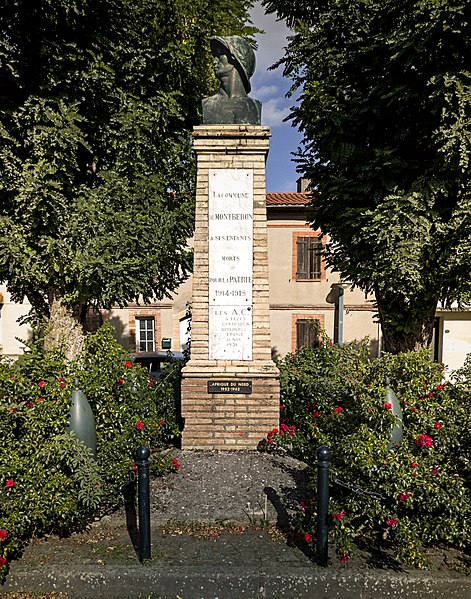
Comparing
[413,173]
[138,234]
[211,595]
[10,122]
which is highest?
[10,122]

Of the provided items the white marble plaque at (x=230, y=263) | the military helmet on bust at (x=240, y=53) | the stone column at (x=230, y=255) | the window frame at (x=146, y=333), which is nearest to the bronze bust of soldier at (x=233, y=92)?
the military helmet on bust at (x=240, y=53)

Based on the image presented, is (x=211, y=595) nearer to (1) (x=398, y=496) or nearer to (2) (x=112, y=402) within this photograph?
(1) (x=398, y=496)

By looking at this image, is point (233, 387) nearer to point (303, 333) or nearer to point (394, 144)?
point (394, 144)

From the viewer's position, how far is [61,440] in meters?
3.94

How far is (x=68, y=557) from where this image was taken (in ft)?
11.9

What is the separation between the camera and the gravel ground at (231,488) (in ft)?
14.0

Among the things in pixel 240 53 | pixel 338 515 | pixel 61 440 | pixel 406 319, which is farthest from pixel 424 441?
pixel 240 53

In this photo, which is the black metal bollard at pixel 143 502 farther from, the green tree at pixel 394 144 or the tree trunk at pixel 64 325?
the tree trunk at pixel 64 325

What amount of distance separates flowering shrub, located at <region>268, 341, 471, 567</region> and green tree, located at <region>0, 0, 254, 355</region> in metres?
4.70

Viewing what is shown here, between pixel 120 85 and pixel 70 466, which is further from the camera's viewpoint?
pixel 120 85

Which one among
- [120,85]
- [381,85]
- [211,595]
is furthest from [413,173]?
[211,595]

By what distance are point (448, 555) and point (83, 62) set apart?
913 centimetres

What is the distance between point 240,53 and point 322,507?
589 cm

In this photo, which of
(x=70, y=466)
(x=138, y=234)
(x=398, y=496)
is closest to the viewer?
(x=398, y=496)
